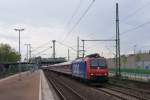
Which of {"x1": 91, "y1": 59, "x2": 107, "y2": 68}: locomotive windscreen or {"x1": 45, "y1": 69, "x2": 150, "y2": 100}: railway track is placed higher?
{"x1": 91, "y1": 59, "x2": 107, "y2": 68}: locomotive windscreen

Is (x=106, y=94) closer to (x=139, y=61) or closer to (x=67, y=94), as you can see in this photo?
(x=67, y=94)

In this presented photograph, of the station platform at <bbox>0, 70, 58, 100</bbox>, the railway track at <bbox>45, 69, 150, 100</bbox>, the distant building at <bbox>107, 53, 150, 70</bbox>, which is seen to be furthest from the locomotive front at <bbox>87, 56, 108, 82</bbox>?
the distant building at <bbox>107, 53, 150, 70</bbox>

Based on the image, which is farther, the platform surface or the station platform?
the station platform

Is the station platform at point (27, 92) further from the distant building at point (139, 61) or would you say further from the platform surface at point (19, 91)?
the distant building at point (139, 61)

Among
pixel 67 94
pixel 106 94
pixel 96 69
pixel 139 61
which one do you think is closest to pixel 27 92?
pixel 67 94

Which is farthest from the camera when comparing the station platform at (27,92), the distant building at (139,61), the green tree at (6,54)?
the green tree at (6,54)

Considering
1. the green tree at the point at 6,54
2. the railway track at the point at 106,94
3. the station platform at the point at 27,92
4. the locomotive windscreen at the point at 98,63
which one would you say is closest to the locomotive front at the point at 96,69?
the locomotive windscreen at the point at 98,63

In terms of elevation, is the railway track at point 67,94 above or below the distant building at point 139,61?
below

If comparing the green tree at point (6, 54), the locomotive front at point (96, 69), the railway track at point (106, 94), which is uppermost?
the green tree at point (6, 54)

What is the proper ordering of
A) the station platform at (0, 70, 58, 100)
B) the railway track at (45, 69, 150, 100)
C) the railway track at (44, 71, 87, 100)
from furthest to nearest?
the station platform at (0, 70, 58, 100) → the railway track at (44, 71, 87, 100) → the railway track at (45, 69, 150, 100)

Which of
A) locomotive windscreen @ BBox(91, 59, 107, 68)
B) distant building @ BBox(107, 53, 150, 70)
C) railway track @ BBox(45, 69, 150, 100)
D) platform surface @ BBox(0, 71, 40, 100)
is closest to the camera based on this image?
railway track @ BBox(45, 69, 150, 100)

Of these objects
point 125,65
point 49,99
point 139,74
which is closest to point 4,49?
point 125,65

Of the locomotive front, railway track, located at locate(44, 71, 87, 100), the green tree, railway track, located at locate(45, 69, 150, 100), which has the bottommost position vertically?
railway track, located at locate(44, 71, 87, 100)

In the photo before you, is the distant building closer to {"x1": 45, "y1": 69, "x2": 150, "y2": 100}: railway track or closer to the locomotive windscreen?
the locomotive windscreen
